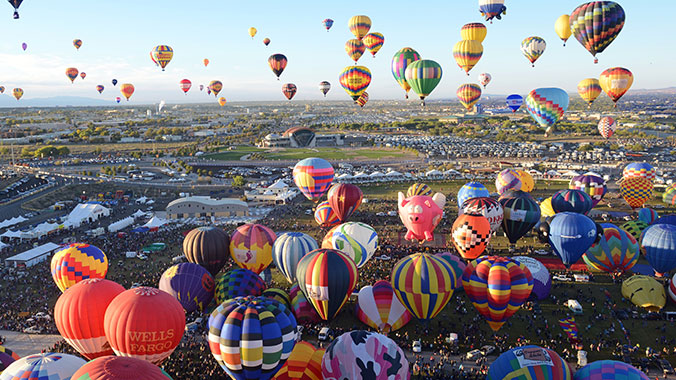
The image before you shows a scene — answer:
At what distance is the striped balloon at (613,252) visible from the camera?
17828mm

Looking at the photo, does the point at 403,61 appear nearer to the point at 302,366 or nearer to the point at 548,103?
the point at 548,103

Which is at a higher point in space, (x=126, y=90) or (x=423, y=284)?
(x=126, y=90)

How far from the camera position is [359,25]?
101ft

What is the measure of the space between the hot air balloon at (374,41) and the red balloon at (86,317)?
23389 millimetres

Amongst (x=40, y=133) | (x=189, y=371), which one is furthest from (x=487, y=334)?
(x=40, y=133)

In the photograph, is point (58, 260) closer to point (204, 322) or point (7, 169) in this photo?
point (204, 322)

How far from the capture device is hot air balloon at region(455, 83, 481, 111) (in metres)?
31.4

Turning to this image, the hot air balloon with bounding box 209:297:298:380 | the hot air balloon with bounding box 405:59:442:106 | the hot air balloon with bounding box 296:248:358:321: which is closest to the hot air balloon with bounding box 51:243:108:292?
the hot air balloon with bounding box 296:248:358:321

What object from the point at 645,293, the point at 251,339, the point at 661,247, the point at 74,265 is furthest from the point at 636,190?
the point at 74,265

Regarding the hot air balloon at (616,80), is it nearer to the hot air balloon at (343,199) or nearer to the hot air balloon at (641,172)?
the hot air balloon at (641,172)

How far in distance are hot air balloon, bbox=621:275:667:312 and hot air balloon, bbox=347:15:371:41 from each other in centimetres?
2065

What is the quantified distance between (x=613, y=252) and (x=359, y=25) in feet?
64.0

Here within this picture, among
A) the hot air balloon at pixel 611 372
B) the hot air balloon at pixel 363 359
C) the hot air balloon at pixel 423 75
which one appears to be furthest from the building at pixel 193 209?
the hot air balloon at pixel 611 372

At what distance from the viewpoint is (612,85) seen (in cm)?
2842
